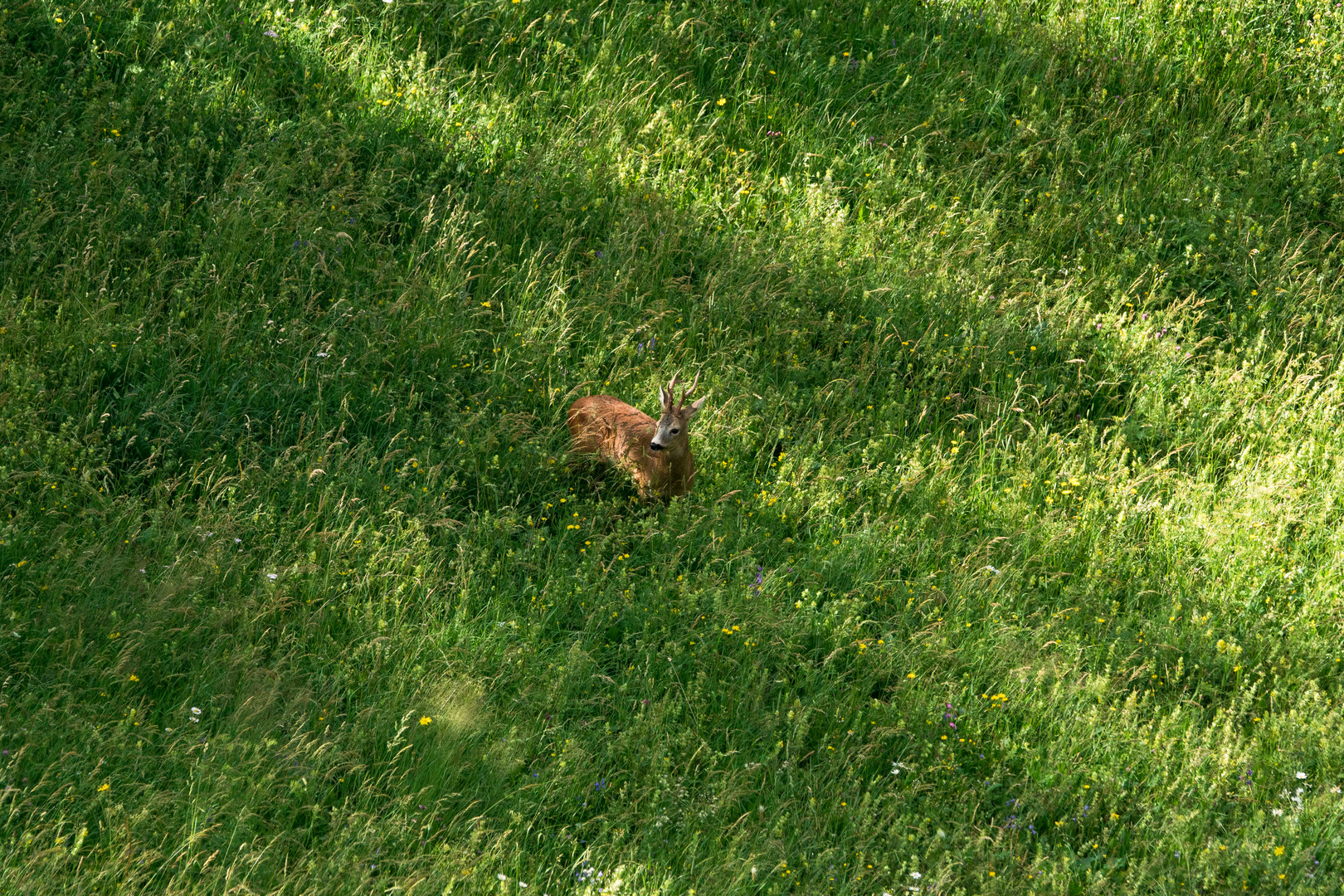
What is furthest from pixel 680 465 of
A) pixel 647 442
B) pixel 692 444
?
pixel 692 444

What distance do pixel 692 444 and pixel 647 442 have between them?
1.59ft

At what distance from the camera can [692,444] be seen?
7.70 metres

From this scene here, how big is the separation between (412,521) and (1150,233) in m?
6.59

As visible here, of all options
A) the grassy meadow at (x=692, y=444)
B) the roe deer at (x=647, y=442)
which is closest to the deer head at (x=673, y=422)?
the roe deer at (x=647, y=442)

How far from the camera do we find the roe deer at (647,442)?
7223 mm

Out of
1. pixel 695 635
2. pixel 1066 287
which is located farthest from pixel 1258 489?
pixel 695 635

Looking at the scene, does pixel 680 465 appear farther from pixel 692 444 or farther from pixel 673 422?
pixel 692 444

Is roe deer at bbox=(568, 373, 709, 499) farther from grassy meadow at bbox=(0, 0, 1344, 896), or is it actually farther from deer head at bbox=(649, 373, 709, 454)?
grassy meadow at bbox=(0, 0, 1344, 896)

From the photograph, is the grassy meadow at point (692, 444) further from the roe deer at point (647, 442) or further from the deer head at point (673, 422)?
the deer head at point (673, 422)

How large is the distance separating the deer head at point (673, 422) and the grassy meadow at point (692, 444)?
1.23ft

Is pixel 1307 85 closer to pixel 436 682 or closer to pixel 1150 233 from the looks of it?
pixel 1150 233

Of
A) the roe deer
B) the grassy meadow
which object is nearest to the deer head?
the roe deer

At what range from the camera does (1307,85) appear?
11156mm

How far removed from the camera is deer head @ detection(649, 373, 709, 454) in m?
7.14
